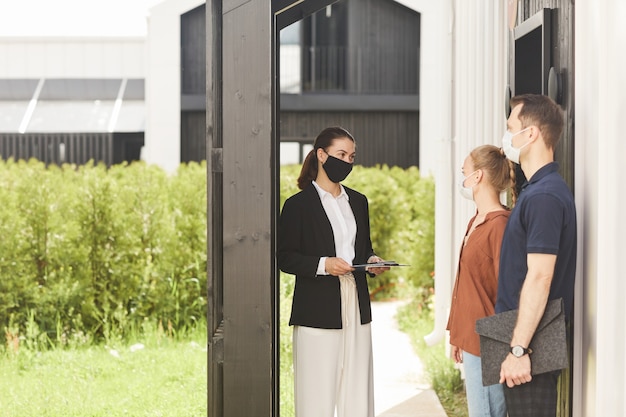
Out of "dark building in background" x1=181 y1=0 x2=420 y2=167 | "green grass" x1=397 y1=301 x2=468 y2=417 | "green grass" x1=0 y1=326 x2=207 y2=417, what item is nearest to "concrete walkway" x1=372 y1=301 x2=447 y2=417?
"green grass" x1=397 y1=301 x2=468 y2=417

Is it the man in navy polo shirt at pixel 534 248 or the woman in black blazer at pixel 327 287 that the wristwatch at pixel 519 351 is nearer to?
the man in navy polo shirt at pixel 534 248

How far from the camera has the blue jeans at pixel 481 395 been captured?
3.85 meters

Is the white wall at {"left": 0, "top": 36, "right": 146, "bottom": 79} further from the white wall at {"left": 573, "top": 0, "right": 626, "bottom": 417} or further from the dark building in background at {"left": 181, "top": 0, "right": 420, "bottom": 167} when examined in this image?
the white wall at {"left": 573, "top": 0, "right": 626, "bottom": 417}

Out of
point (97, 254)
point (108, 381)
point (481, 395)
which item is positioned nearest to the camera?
point (481, 395)

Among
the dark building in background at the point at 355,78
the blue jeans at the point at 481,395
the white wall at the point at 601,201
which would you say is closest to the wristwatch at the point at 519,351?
the white wall at the point at 601,201

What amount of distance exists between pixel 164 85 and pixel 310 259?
43.1 feet

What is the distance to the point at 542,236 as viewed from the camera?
332 cm

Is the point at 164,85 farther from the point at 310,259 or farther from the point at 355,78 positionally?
the point at 310,259

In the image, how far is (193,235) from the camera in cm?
973

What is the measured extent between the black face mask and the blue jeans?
1.16 m

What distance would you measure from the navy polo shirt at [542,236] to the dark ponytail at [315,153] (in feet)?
4.30

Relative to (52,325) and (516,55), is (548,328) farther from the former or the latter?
(52,325)

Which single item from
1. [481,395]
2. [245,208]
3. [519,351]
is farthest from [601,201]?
[245,208]

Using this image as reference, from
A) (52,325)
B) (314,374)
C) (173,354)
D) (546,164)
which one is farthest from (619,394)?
(52,325)
